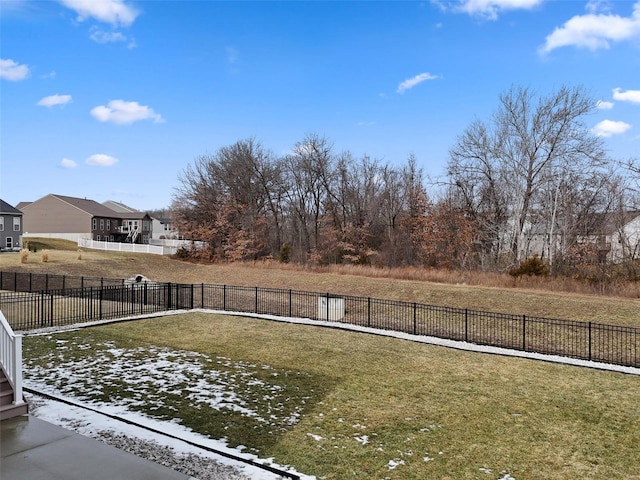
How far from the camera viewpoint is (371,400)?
26.2ft

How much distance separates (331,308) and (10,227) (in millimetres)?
44966

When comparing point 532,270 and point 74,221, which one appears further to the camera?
point 74,221

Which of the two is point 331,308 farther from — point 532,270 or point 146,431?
point 146,431

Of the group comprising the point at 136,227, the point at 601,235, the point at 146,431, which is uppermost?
the point at 136,227

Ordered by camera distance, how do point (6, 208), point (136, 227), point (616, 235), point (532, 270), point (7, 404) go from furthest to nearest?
1. point (136, 227)
2. point (6, 208)
3. point (616, 235)
4. point (532, 270)
5. point (7, 404)

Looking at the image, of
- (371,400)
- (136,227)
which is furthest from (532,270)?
(136,227)

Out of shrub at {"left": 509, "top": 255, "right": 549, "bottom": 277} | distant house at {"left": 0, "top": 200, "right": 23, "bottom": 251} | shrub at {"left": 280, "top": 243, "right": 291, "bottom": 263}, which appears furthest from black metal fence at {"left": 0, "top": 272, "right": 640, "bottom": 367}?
distant house at {"left": 0, "top": 200, "right": 23, "bottom": 251}

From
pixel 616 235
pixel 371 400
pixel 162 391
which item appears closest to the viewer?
pixel 371 400

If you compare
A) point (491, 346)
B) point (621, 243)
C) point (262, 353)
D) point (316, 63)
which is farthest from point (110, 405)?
point (621, 243)

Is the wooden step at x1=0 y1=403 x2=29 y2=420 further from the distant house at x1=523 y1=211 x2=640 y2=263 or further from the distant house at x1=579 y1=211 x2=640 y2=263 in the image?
the distant house at x1=579 y1=211 x2=640 y2=263

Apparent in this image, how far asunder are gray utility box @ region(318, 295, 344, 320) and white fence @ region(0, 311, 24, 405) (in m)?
12.6

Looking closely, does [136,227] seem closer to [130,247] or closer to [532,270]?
[130,247]

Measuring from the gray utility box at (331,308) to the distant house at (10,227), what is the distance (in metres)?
42.3

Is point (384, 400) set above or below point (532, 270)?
below
